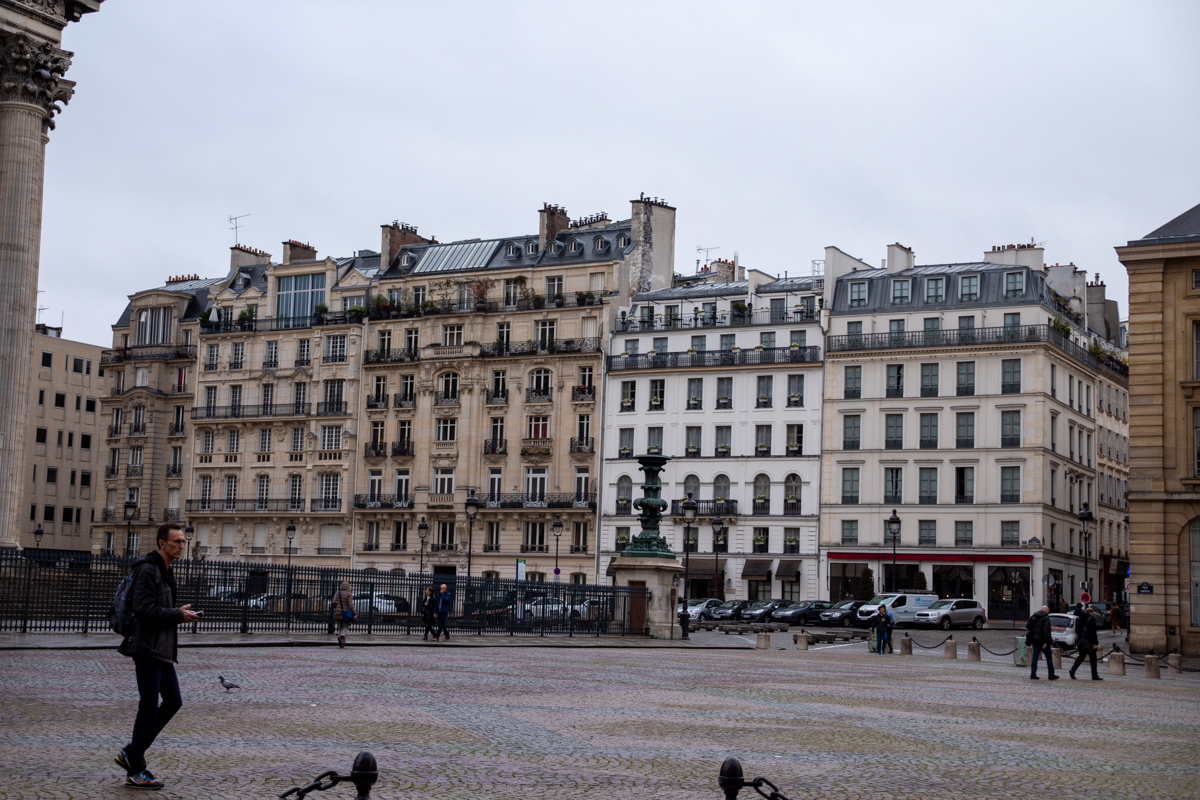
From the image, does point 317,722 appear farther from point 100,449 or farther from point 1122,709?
point 100,449

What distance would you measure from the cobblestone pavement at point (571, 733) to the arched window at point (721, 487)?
5110cm

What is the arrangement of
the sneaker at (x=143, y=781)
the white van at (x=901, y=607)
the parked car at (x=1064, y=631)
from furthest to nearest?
the white van at (x=901, y=607)
the parked car at (x=1064, y=631)
the sneaker at (x=143, y=781)

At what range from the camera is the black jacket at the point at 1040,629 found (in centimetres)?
3023

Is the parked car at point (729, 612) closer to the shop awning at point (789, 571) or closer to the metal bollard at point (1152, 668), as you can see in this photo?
the shop awning at point (789, 571)

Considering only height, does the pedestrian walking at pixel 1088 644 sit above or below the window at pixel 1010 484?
below

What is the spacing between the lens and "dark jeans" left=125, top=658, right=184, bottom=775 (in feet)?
34.5

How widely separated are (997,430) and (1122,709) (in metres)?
51.4

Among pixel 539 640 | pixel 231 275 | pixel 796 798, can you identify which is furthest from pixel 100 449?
pixel 796 798

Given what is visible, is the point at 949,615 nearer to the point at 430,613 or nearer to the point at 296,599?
the point at 430,613

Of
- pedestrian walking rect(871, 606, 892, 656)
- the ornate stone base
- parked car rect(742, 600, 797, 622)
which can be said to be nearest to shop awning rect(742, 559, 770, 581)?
parked car rect(742, 600, 797, 622)

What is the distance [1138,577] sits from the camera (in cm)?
4366

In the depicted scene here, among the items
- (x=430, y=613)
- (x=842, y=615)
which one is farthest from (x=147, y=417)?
(x=430, y=613)

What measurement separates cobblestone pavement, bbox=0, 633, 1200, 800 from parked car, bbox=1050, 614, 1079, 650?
866 inches

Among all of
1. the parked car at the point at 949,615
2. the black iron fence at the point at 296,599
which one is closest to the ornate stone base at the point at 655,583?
the black iron fence at the point at 296,599
